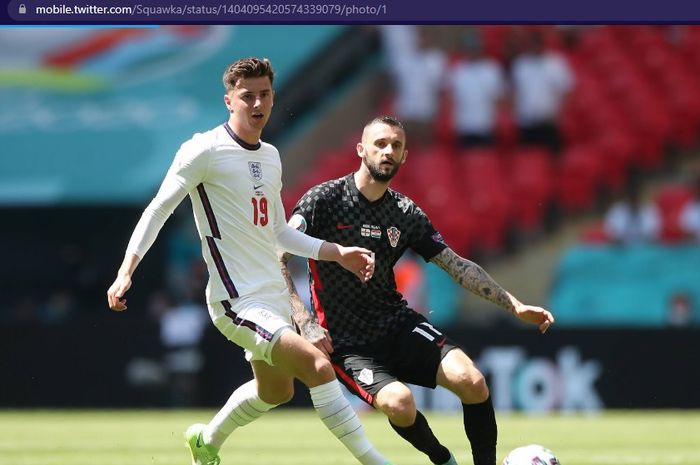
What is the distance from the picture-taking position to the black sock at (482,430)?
304 inches

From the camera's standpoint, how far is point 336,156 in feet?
75.6

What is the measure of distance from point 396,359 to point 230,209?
1346mm

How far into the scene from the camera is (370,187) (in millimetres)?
8094

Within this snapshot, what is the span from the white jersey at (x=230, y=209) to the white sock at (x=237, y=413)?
865 mm

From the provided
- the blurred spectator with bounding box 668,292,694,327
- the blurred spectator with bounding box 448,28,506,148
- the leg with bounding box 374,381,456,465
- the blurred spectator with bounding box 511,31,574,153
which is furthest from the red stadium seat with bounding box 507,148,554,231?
the leg with bounding box 374,381,456,465

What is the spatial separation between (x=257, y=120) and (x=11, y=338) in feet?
35.9

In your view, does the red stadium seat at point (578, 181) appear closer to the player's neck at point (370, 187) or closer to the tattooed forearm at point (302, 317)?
the player's neck at point (370, 187)

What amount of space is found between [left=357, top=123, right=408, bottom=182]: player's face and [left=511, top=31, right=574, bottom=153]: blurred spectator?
15.3 m

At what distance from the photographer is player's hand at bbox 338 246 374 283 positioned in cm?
721

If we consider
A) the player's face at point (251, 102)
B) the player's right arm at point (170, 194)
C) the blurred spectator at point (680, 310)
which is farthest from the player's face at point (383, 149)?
the blurred spectator at point (680, 310)

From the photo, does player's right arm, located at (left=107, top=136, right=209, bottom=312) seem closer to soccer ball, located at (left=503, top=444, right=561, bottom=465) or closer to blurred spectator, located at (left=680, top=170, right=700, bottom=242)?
soccer ball, located at (left=503, top=444, right=561, bottom=465)

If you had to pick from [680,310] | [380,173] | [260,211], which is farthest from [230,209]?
[680,310]
